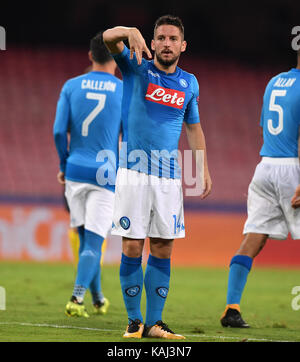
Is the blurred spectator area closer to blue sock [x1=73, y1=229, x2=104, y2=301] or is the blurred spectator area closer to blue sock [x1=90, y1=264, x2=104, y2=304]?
blue sock [x1=90, y1=264, x2=104, y2=304]

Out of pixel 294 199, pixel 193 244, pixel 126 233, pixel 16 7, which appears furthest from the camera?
pixel 16 7

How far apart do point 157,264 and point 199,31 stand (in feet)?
45.7

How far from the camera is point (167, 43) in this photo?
14.5 feet

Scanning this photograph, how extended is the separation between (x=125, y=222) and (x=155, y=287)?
0.48 m

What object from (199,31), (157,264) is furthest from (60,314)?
(199,31)

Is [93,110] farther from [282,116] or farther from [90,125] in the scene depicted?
[282,116]

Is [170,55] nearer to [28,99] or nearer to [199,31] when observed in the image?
[28,99]

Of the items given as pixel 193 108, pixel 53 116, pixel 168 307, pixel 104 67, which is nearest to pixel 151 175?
pixel 193 108

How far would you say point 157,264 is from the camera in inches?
178

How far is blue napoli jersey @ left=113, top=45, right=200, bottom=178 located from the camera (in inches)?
176

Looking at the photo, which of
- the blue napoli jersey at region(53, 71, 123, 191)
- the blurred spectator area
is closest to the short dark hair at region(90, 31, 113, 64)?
the blue napoli jersey at region(53, 71, 123, 191)

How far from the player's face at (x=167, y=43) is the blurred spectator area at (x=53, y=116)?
30.1 feet

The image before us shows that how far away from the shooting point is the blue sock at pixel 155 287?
4.47 meters

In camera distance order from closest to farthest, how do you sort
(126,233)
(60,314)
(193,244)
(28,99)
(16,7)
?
(126,233) → (60,314) → (193,244) → (28,99) → (16,7)
